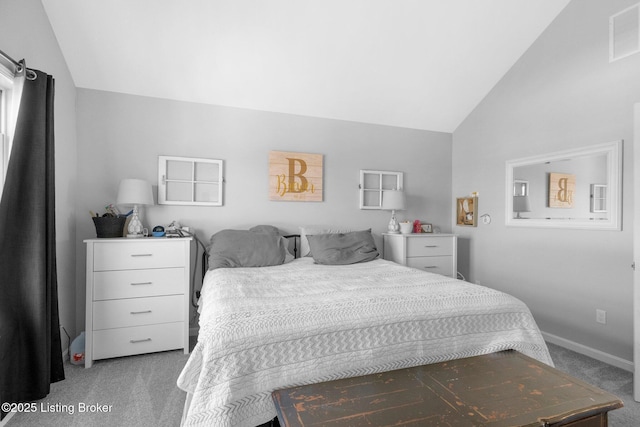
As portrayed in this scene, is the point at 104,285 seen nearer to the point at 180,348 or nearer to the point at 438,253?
the point at 180,348

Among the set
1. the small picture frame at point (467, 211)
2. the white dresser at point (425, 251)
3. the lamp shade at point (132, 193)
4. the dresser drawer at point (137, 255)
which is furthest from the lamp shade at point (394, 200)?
the lamp shade at point (132, 193)

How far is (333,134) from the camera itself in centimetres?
362

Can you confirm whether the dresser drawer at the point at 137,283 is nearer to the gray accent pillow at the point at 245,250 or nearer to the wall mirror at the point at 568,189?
the gray accent pillow at the point at 245,250

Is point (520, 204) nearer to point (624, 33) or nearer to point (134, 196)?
point (624, 33)

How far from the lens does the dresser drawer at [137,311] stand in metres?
2.44

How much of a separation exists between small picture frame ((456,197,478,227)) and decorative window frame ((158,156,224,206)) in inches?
113

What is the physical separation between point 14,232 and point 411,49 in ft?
11.1

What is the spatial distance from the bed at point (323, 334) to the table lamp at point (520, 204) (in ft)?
5.81

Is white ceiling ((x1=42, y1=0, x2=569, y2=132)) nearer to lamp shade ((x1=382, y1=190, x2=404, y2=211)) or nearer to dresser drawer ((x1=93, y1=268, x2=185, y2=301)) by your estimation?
lamp shade ((x1=382, y1=190, x2=404, y2=211))

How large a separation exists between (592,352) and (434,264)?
1.46 m

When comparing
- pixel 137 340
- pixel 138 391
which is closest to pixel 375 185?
pixel 137 340

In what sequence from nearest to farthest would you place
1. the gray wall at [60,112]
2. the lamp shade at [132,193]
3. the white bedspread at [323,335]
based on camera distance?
the white bedspread at [323,335] < the gray wall at [60,112] < the lamp shade at [132,193]

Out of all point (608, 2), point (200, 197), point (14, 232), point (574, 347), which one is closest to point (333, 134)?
point (200, 197)

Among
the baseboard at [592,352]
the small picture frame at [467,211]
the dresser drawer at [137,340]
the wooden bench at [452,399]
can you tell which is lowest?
the baseboard at [592,352]
